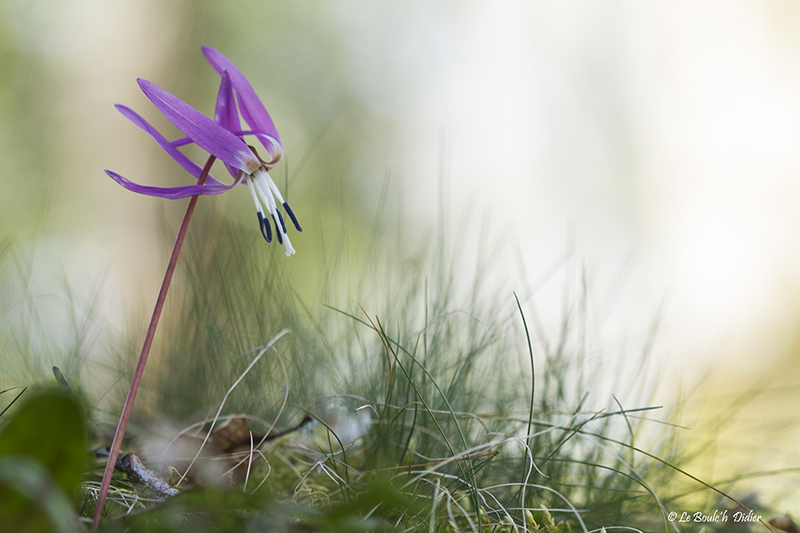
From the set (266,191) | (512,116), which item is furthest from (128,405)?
(512,116)

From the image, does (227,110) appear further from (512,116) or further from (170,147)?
(512,116)

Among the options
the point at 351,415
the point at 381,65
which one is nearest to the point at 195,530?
the point at 351,415

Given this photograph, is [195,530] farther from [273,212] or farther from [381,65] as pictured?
[381,65]

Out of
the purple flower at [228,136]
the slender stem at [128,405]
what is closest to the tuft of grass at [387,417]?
the slender stem at [128,405]

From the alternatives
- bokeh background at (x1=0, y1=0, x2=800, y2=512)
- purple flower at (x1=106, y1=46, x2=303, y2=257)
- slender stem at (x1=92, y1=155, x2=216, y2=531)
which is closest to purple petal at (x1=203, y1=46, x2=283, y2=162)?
purple flower at (x1=106, y1=46, x2=303, y2=257)

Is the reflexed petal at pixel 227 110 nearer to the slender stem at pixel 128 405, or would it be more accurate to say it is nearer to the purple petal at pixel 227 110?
the purple petal at pixel 227 110

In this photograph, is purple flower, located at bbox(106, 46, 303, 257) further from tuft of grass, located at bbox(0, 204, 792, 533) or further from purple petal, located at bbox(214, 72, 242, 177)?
tuft of grass, located at bbox(0, 204, 792, 533)
